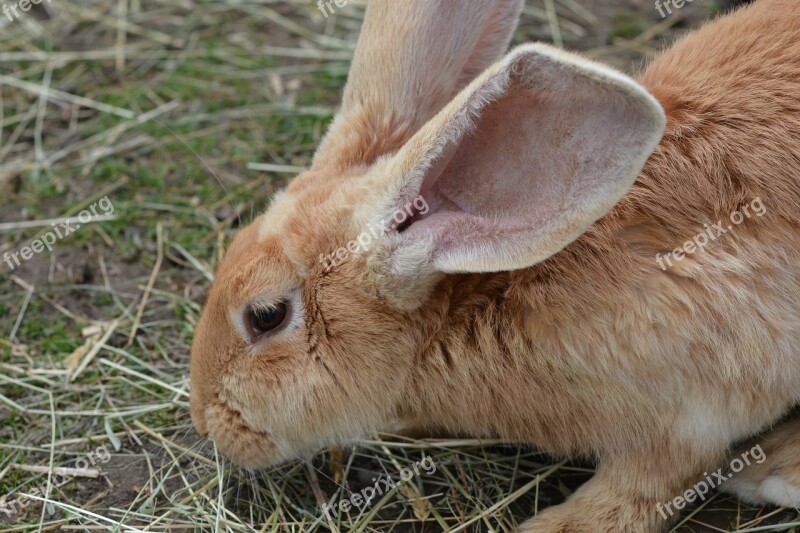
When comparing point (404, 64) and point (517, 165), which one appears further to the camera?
point (404, 64)

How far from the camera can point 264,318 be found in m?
3.07

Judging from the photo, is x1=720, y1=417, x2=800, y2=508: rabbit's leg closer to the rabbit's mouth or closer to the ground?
the ground

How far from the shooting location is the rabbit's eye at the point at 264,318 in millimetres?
3055

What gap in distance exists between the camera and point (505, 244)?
267 cm

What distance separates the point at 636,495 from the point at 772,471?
1.76 feet

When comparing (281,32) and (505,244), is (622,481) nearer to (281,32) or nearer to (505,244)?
(505,244)

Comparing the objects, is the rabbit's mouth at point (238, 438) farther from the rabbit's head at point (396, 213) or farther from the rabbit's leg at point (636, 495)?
the rabbit's leg at point (636, 495)

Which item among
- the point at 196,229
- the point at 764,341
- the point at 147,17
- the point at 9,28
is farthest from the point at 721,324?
the point at 9,28

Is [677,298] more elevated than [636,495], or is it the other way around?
[677,298]

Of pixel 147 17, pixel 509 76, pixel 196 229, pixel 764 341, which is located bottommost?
pixel 196 229

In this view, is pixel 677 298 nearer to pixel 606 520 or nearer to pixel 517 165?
pixel 517 165

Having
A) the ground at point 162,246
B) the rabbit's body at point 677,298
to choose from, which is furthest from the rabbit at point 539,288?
the ground at point 162,246

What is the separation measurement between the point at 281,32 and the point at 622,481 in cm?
410

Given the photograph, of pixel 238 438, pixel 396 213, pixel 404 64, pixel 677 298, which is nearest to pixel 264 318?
pixel 238 438
